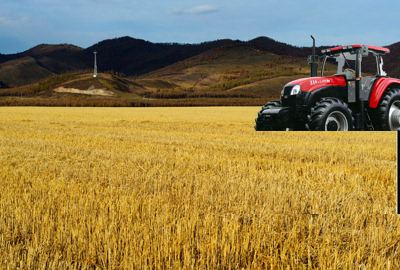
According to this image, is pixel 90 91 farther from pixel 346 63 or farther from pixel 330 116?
pixel 330 116

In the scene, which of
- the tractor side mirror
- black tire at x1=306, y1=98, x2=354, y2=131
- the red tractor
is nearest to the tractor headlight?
the red tractor

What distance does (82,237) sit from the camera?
4074 mm

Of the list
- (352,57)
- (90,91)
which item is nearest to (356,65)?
(352,57)

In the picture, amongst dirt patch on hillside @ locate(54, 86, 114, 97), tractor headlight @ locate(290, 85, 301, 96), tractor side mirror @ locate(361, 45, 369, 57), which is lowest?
tractor headlight @ locate(290, 85, 301, 96)

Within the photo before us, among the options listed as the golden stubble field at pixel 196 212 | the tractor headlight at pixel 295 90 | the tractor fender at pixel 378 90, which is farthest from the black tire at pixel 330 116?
the golden stubble field at pixel 196 212

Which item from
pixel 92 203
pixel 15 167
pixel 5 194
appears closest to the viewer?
pixel 92 203

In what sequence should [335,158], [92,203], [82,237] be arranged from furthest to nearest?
[335,158] < [92,203] < [82,237]

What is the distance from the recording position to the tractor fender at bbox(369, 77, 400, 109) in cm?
1589

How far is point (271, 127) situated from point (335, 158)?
22.8ft

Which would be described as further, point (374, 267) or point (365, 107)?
point (365, 107)

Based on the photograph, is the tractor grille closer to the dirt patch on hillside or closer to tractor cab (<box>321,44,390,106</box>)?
tractor cab (<box>321,44,390,106</box>)

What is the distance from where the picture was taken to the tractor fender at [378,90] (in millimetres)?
15891

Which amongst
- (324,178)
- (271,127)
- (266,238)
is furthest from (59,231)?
(271,127)

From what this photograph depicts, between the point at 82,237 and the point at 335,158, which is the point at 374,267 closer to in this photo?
the point at 82,237
